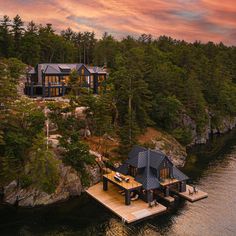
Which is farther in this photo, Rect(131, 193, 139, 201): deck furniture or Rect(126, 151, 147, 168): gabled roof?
Rect(126, 151, 147, 168): gabled roof

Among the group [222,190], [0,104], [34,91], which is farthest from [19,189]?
[34,91]

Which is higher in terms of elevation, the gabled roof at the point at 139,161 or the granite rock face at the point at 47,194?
the gabled roof at the point at 139,161

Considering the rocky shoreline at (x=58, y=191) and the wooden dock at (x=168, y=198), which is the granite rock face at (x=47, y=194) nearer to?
the rocky shoreline at (x=58, y=191)

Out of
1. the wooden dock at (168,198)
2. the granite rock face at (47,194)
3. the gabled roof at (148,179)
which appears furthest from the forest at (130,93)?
the wooden dock at (168,198)

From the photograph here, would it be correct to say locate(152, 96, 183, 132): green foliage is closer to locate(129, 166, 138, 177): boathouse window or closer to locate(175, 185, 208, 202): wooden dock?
locate(129, 166, 138, 177): boathouse window

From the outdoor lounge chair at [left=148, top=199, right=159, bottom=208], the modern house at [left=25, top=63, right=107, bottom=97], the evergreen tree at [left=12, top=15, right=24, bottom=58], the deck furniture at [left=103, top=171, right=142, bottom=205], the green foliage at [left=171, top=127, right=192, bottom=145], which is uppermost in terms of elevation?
the evergreen tree at [left=12, top=15, right=24, bottom=58]

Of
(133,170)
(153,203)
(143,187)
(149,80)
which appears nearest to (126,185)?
(143,187)

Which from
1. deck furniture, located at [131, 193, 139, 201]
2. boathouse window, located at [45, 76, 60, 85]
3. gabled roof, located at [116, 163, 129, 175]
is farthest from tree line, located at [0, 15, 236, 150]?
boathouse window, located at [45, 76, 60, 85]
